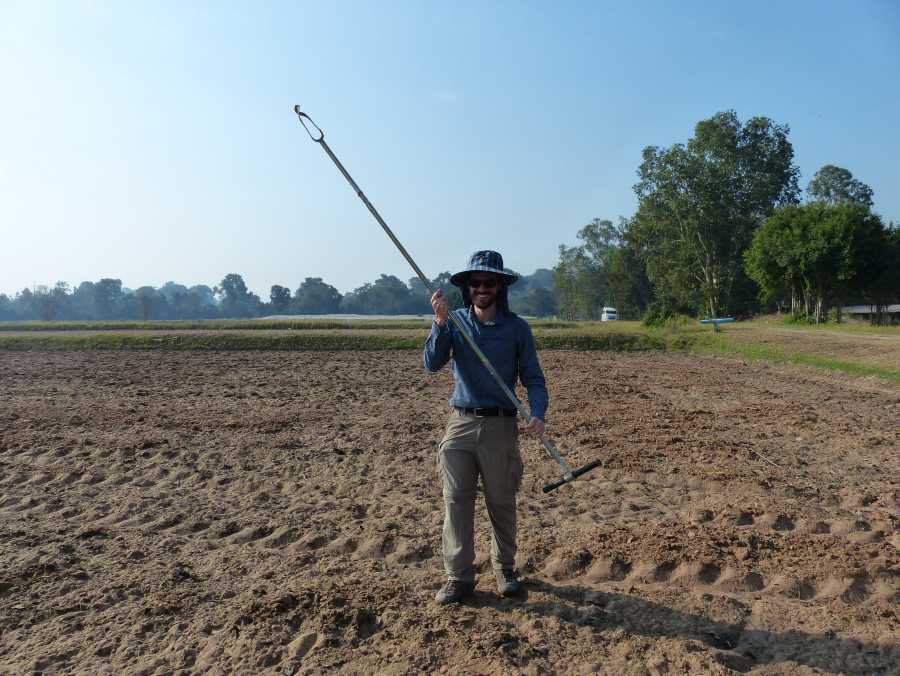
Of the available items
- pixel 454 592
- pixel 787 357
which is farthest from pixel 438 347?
pixel 787 357

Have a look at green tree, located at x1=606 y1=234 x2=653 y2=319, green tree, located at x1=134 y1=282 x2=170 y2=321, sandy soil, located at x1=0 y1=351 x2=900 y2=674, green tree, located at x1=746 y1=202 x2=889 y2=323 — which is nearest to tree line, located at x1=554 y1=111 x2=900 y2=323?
green tree, located at x1=746 y1=202 x2=889 y2=323

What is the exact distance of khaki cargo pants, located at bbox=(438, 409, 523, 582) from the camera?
3889 mm

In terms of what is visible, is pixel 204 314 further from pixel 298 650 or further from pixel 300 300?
pixel 298 650

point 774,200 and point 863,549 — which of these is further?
point 774,200

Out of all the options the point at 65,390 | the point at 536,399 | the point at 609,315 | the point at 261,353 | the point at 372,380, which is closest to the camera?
the point at 536,399

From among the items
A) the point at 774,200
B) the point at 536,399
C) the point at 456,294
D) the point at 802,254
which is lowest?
the point at 536,399

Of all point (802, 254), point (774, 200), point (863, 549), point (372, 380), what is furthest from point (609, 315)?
point (863, 549)

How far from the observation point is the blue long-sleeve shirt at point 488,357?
3973 mm

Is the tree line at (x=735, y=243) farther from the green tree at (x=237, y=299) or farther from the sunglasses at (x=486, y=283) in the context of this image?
the green tree at (x=237, y=299)

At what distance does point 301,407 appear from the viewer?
1060cm

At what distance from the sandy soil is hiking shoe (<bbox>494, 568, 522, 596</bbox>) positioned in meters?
0.08

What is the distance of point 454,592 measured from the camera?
391 cm

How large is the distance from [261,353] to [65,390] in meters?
8.56

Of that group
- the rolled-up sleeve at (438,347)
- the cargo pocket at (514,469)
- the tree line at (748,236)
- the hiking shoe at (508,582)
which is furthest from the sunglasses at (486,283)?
the tree line at (748,236)
